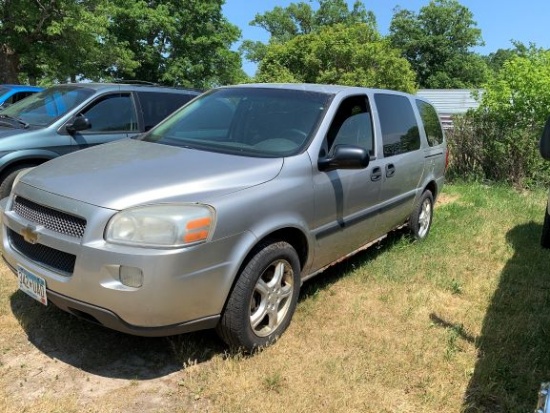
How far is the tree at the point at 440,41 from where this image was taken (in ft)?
175

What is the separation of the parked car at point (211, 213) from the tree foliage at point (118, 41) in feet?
52.8

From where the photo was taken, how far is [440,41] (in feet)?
176

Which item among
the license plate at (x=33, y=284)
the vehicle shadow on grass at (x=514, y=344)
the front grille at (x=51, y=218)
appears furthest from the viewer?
the vehicle shadow on grass at (x=514, y=344)

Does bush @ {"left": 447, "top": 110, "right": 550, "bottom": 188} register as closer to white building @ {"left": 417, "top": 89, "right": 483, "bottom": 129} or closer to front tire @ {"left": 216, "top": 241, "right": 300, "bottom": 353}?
front tire @ {"left": 216, "top": 241, "right": 300, "bottom": 353}

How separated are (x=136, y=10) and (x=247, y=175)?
31334 millimetres

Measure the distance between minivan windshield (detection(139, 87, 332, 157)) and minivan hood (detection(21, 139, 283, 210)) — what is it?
0.22 meters

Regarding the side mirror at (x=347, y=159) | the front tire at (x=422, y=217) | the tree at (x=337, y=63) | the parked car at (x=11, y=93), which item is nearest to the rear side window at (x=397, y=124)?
the front tire at (x=422, y=217)

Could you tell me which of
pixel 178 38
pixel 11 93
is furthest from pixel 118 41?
pixel 11 93

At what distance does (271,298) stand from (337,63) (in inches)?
485

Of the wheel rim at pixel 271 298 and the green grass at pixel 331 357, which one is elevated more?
the wheel rim at pixel 271 298

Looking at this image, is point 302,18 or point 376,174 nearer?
point 376,174

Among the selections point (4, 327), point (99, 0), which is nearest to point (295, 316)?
point (4, 327)

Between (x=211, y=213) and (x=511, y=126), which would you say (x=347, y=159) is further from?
(x=511, y=126)

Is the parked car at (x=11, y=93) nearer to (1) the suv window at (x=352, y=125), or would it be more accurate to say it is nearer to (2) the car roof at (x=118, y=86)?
(2) the car roof at (x=118, y=86)
